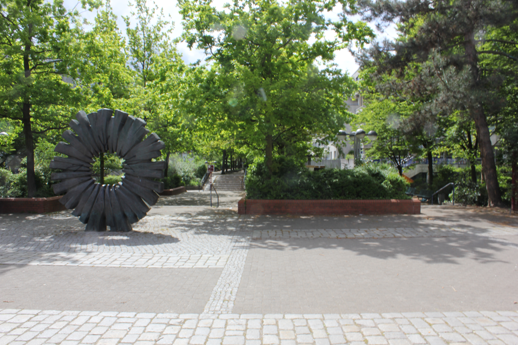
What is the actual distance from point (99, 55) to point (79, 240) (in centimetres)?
815

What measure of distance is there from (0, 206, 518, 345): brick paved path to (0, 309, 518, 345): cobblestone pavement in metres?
0.02

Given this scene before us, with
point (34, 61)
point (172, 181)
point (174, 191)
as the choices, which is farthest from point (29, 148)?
point (172, 181)

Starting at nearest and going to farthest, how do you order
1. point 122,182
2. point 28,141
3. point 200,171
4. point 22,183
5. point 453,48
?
point 122,182 < point 28,141 < point 22,183 < point 453,48 < point 200,171

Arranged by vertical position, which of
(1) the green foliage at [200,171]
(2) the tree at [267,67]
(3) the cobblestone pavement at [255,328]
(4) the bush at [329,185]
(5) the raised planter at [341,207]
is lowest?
(3) the cobblestone pavement at [255,328]

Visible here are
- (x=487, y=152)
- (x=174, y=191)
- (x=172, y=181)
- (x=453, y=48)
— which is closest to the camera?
(x=487, y=152)

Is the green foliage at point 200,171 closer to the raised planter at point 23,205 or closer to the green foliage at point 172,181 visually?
the green foliage at point 172,181

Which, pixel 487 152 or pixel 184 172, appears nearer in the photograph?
pixel 487 152

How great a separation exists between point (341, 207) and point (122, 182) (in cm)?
674

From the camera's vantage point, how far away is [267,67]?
1207 centimetres

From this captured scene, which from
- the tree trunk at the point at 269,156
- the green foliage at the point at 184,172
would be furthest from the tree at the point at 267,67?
the green foliage at the point at 184,172

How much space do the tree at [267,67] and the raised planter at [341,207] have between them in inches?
88.5

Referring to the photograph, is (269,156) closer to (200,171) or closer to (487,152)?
(487,152)

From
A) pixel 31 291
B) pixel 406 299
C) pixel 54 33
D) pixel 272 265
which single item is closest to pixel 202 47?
pixel 54 33

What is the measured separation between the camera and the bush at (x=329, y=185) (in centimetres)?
1227
